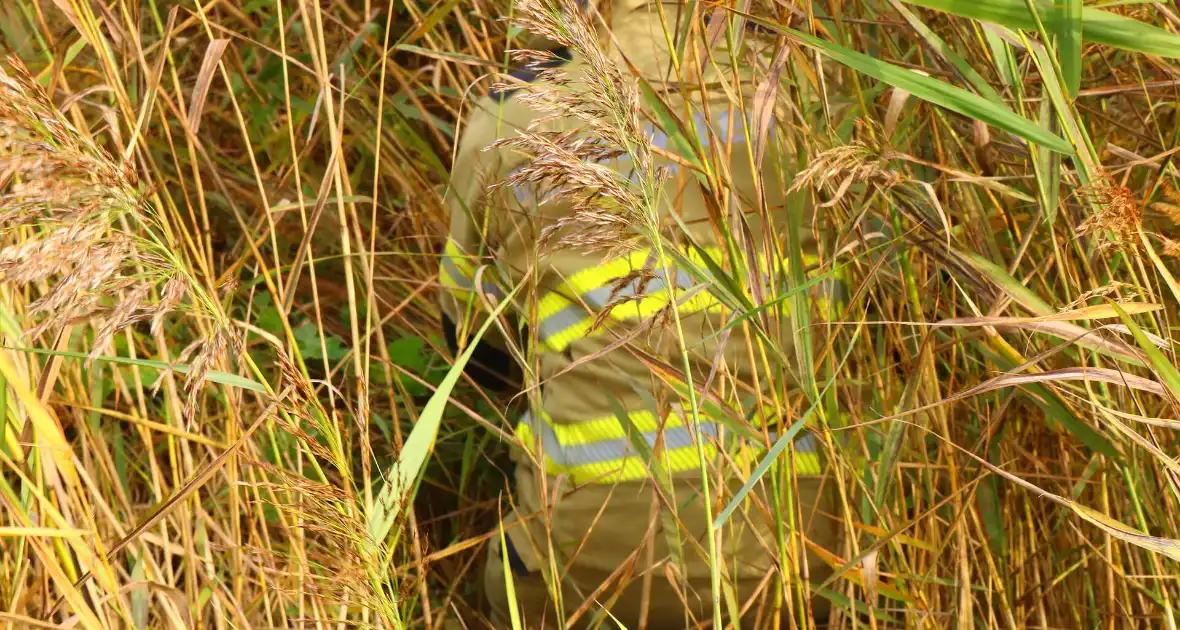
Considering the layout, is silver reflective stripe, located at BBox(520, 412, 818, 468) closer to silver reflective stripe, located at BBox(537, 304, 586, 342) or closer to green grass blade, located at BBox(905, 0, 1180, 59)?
silver reflective stripe, located at BBox(537, 304, 586, 342)

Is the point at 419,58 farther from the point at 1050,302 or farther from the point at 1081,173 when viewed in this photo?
the point at 1081,173

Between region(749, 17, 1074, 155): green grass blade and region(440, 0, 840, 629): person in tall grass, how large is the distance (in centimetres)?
8

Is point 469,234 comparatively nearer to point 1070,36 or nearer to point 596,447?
point 596,447

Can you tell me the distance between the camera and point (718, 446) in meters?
0.83

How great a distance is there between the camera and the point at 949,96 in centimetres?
66

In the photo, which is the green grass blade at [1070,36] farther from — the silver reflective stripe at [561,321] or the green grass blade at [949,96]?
the silver reflective stripe at [561,321]

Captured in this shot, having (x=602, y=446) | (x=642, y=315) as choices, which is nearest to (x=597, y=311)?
(x=642, y=315)

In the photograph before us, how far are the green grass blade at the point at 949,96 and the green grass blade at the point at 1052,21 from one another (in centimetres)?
5

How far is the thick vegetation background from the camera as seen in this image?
0.59 meters

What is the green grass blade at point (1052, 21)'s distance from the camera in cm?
65

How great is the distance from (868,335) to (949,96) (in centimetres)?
33

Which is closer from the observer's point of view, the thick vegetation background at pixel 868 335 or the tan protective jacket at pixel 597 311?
the thick vegetation background at pixel 868 335

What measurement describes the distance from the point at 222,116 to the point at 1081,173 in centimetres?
180

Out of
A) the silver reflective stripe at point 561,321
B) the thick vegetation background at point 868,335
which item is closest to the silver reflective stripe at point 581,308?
the silver reflective stripe at point 561,321
